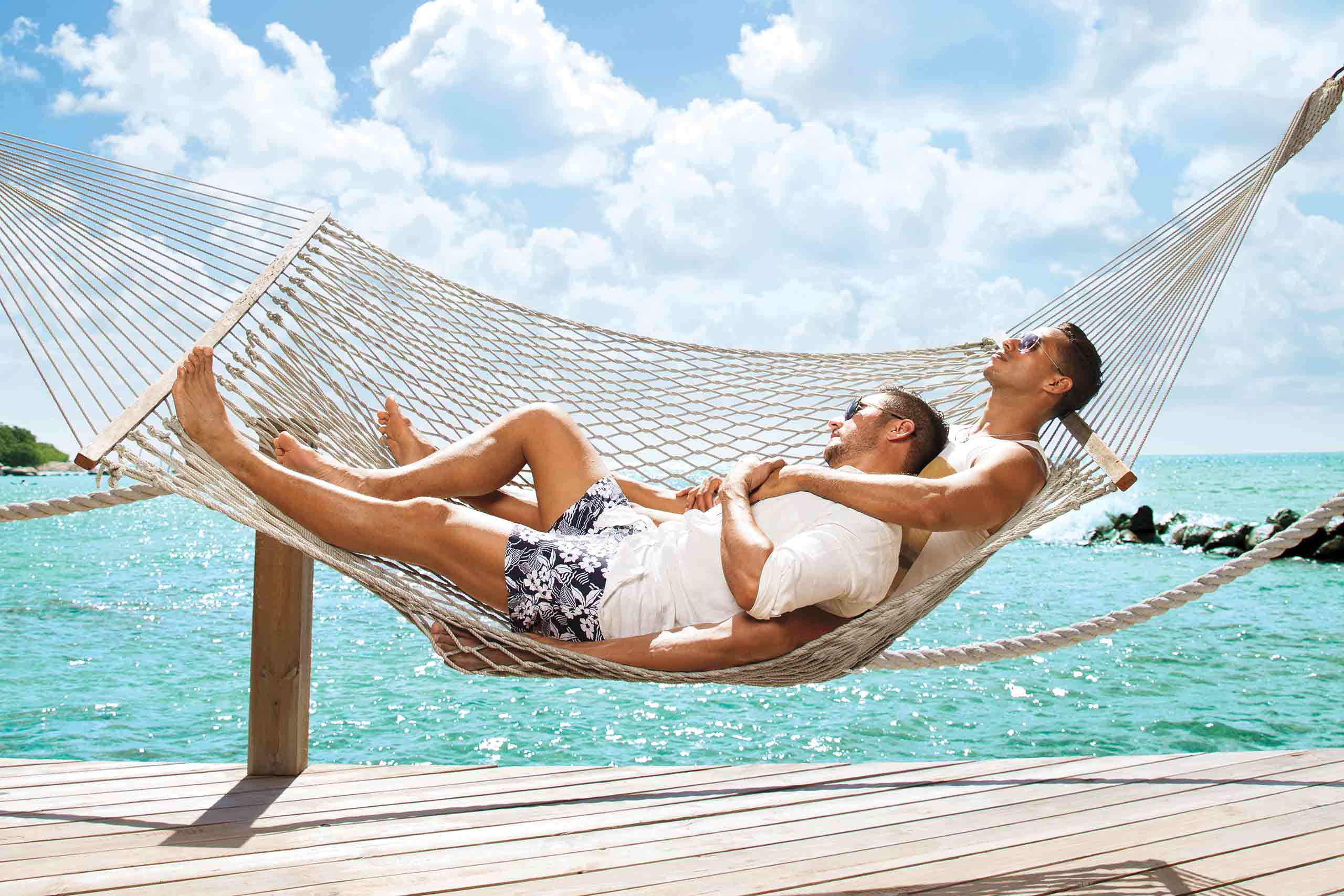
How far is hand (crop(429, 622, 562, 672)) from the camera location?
1468mm

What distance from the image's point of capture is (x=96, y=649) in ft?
→ 32.0

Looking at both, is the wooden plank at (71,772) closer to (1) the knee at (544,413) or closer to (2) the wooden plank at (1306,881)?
(1) the knee at (544,413)

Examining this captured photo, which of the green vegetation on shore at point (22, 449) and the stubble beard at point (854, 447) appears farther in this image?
the green vegetation on shore at point (22, 449)

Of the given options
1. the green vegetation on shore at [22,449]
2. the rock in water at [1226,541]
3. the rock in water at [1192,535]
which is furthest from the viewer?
the green vegetation on shore at [22,449]

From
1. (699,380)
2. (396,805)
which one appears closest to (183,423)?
(396,805)

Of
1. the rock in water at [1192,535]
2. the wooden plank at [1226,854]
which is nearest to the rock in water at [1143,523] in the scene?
the rock in water at [1192,535]

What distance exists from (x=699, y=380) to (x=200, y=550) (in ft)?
70.6

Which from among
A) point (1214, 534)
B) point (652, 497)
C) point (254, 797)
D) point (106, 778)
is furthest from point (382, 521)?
point (1214, 534)

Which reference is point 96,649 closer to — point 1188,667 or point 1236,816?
point 1188,667

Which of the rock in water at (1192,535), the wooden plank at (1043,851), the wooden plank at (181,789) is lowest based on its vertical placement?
the wooden plank at (1043,851)

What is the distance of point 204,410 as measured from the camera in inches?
66.4

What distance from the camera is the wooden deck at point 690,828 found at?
5.25 feet

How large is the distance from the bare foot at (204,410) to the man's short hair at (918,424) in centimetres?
109

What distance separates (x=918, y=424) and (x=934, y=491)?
230mm
